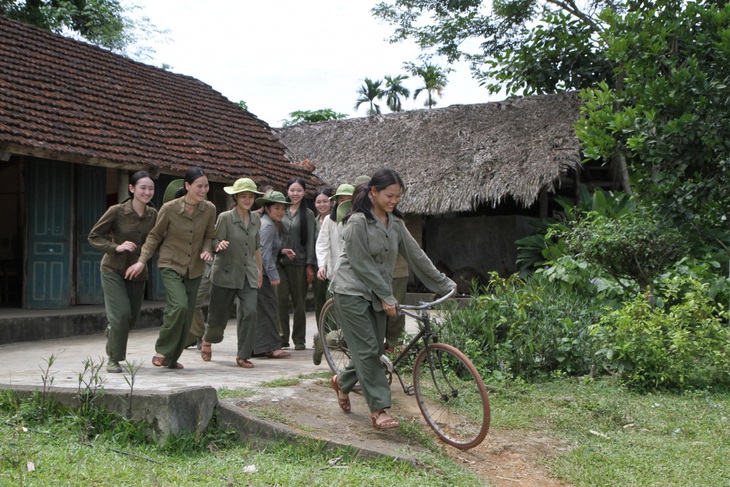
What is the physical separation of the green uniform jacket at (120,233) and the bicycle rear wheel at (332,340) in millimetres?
1605

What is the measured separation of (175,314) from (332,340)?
1.34 meters

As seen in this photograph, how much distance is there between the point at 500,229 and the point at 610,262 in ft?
30.1

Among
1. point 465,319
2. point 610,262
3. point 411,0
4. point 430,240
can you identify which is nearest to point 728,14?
point 610,262

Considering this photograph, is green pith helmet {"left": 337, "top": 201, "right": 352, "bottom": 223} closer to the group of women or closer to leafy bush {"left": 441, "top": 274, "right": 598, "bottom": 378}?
the group of women

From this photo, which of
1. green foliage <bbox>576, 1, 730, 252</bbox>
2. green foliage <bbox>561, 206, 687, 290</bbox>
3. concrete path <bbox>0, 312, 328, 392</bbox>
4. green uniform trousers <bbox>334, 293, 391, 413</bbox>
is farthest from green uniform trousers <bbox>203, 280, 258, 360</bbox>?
green foliage <bbox>576, 1, 730, 252</bbox>

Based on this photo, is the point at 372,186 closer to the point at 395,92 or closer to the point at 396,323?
the point at 396,323

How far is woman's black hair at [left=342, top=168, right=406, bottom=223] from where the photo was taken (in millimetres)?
4828

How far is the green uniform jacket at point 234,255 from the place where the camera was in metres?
7.05

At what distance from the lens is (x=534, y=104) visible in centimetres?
1636

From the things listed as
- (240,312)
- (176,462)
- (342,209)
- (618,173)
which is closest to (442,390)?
(176,462)

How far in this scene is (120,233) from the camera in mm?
6633

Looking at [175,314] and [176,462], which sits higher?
[175,314]

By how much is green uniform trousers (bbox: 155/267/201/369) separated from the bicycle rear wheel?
115 centimetres

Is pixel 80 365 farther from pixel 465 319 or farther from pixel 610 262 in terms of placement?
pixel 610 262
